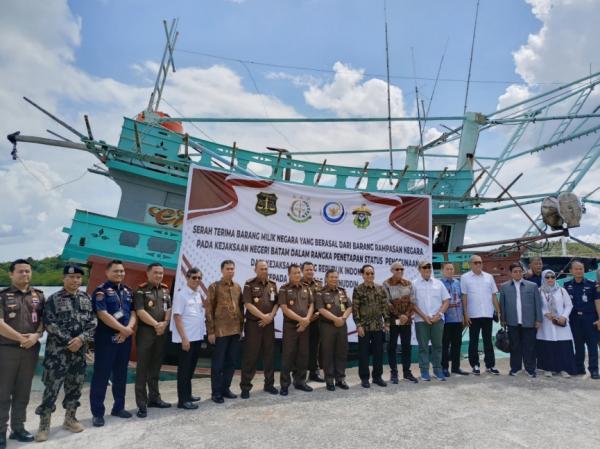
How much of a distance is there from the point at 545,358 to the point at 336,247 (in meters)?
3.75

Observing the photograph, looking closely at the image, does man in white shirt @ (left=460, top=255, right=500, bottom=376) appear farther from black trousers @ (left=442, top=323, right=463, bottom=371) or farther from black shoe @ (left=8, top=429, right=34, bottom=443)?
black shoe @ (left=8, top=429, right=34, bottom=443)

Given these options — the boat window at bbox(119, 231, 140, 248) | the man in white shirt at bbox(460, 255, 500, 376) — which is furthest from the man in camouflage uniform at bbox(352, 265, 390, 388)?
the boat window at bbox(119, 231, 140, 248)

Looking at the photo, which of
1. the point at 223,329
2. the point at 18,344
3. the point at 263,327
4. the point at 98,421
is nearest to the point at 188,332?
the point at 223,329

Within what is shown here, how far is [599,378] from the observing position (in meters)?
5.89

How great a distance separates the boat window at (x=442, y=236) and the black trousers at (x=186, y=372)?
832cm

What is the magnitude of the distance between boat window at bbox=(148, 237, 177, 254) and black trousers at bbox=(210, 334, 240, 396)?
9.59 ft

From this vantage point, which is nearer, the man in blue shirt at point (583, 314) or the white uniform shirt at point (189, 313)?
the white uniform shirt at point (189, 313)

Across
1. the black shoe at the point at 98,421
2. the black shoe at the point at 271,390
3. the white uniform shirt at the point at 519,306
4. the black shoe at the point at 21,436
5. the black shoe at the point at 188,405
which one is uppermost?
the white uniform shirt at the point at 519,306

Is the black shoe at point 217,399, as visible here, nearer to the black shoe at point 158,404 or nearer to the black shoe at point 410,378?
the black shoe at point 158,404

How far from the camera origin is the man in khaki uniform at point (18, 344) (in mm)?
3438

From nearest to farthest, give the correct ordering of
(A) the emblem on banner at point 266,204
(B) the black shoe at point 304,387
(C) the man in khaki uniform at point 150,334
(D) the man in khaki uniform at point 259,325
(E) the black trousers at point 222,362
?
(C) the man in khaki uniform at point 150,334
(E) the black trousers at point 222,362
(D) the man in khaki uniform at point 259,325
(B) the black shoe at point 304,387
(A) the emblem on banner at point 266,204

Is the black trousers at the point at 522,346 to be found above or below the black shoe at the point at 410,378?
above

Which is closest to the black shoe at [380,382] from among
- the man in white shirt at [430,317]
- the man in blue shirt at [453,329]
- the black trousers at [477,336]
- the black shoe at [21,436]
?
the man in white shirt at [430,317]

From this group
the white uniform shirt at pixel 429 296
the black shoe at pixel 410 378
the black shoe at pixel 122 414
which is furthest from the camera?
the white uniform shirt at pixel 429 296
